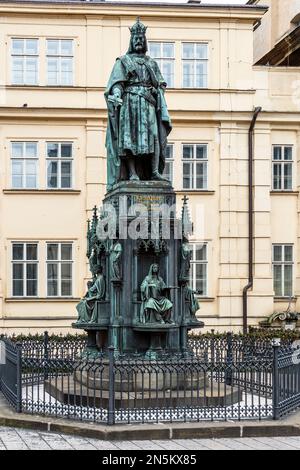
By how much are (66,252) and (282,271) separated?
7310 mm

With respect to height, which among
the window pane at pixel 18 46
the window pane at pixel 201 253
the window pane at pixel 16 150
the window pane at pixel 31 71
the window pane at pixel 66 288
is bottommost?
the window pane at pixel 66 288

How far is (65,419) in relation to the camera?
12516 millimetres

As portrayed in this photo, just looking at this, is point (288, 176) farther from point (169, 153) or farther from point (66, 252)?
point (66, 252)

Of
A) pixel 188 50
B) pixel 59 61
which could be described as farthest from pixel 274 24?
pixel 59 61

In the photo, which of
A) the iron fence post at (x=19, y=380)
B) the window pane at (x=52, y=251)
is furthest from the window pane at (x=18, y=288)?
the iron fence post at (x=19, y=380)

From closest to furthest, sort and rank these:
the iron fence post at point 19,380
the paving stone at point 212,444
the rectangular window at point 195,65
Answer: the paving stone at point 212,444 < the iron fence post at point 19,380 < the rectangular window at point 195,65

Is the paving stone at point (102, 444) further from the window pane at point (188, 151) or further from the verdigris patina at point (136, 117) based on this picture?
the window pane at point (188, 151)

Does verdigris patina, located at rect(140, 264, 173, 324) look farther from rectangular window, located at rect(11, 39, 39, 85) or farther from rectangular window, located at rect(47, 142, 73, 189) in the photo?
rectangular window, located at rect(11, 39, 39, 85)

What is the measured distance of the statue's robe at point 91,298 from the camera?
14672 millimetres

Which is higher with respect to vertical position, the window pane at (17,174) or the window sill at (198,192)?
the window pane at (17,174)

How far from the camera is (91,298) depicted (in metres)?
14.7

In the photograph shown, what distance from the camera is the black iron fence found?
491 inches

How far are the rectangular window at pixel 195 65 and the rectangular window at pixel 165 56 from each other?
426 millimetres

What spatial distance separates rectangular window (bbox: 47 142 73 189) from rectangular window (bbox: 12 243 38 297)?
2293 mm
